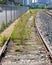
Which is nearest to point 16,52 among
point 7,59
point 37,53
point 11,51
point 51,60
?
point 11,51

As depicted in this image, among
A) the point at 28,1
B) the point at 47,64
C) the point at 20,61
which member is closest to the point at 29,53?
the point at 20,61

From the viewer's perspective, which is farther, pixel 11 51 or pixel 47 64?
pixel 11 51

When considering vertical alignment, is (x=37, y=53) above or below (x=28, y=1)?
above

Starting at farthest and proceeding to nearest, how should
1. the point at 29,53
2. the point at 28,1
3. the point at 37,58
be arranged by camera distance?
the point at 28,1 < the point at 29,53 < the point at 37,58

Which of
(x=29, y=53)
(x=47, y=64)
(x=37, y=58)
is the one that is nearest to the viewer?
(x=47, y=64)

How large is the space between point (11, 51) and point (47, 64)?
2815mm

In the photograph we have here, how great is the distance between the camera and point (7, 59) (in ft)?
27.0

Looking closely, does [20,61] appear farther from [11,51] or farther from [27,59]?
[11,51]

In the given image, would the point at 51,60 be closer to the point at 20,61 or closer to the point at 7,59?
the point at 20,61

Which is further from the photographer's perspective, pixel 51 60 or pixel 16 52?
pixel 16 52

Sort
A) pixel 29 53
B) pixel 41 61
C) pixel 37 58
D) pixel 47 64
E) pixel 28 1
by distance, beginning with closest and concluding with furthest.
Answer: pixel 47 64 → pixel 41 61 → pixel 37 58 → pixel 29 53 → pixel 28 1

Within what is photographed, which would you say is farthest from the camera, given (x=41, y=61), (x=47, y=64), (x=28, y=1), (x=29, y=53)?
(x=28, y=1)

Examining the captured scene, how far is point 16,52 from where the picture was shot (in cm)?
968

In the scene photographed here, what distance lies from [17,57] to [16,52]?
112 centimetres
